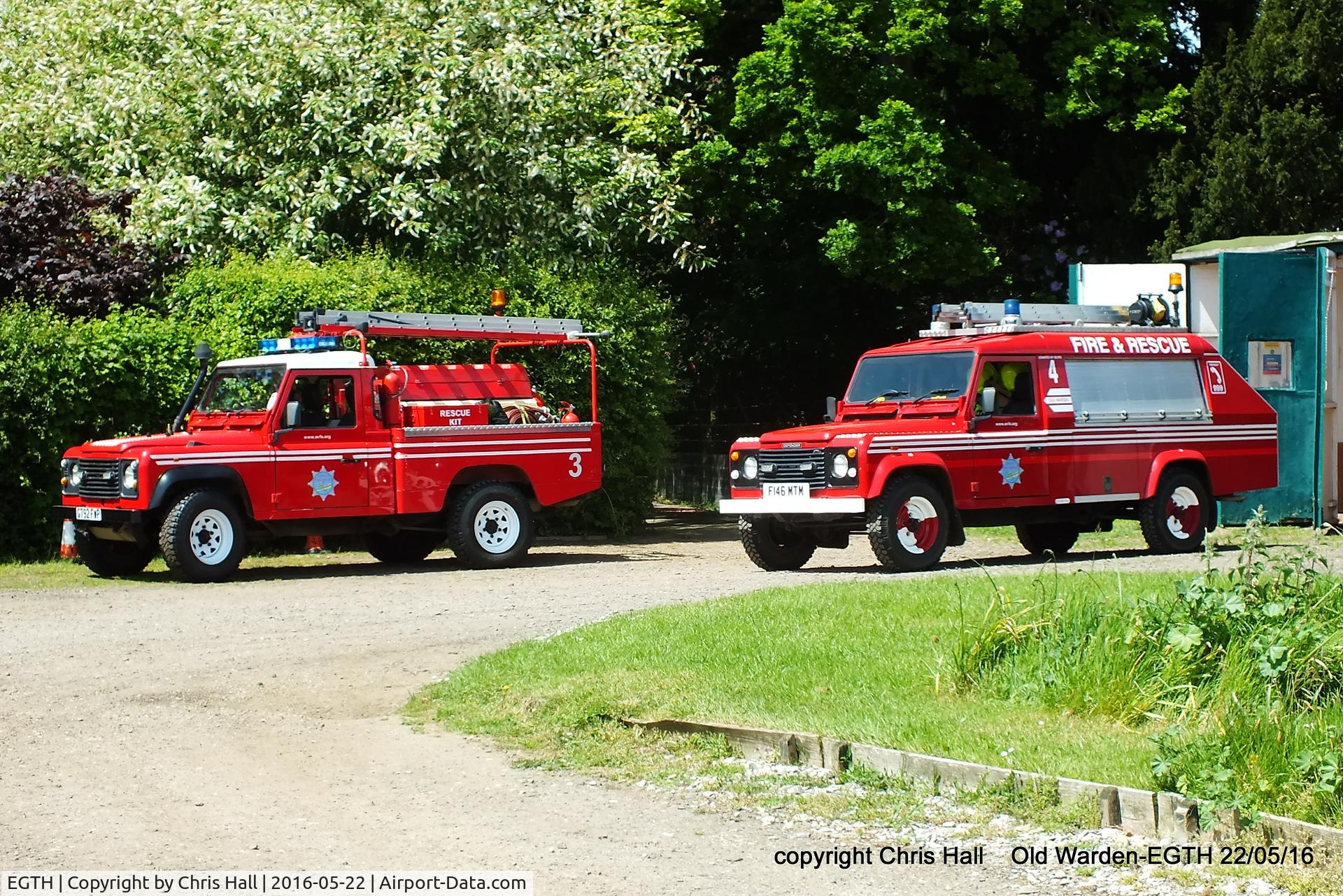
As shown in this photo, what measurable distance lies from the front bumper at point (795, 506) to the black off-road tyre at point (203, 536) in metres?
4.69

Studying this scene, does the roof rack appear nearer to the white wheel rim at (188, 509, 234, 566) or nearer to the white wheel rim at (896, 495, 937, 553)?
the white wheel rim at (896, 495, 937, 553)

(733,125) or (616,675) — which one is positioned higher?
(733,125)

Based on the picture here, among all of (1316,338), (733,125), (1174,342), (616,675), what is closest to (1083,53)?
(733,125)

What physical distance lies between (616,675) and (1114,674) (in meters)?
2.85

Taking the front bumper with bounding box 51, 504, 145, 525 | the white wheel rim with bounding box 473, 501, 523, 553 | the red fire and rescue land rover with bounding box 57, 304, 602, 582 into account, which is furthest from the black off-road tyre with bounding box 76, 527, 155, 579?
the white wheel rim with bounding box 473, 501, 523, 553

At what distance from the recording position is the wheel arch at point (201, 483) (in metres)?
16.3

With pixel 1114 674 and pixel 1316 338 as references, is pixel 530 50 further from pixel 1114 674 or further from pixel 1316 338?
pixel 1114 674

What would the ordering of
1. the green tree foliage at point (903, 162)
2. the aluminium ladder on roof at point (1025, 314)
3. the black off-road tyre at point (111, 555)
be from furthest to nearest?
1. the green tree foliage at point (903, 162)
2. the aluminium ladder on roof at point (1025, 314)
3. the black off-road tyre at point (111, 555)

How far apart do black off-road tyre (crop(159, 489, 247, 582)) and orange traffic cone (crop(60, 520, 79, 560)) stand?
0.94m

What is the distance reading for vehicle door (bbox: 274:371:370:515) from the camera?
55.8ft

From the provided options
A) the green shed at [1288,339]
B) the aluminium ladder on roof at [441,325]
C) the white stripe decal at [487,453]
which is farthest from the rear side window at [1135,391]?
the aluminium ladder on roof at [441,325]

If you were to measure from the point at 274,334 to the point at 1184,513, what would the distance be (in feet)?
32.9

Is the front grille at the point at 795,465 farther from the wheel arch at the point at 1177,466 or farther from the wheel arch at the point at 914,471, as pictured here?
the wheel arch at the point at 1177,466

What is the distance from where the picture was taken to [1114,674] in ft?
27.9
